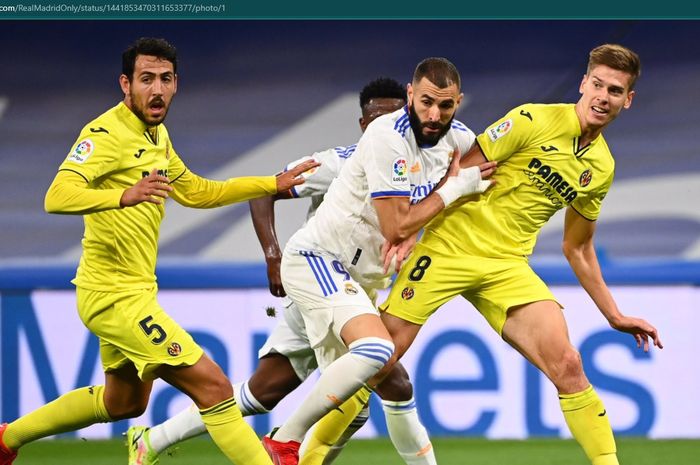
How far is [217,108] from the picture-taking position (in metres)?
9.23

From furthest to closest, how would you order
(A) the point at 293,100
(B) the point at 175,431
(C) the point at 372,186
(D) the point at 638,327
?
(A) the point at 293,100 < (B) the point at 175,431 < (D) the point at 638,327 < (C) the point at 372,186

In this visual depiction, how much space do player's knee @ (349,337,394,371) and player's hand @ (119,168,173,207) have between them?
930 mm

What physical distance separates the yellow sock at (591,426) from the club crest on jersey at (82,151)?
208 centimetres

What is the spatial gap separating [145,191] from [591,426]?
193cm

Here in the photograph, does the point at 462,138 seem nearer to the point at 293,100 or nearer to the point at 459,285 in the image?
the point at 459,285

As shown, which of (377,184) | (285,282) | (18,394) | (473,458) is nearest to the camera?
(377,184)

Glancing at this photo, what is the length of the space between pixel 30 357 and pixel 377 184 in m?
3.36

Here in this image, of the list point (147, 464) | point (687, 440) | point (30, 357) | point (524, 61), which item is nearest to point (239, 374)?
point (30, 357)

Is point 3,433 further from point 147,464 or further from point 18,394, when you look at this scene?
point 18,394

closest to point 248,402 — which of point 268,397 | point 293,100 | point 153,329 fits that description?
point 268,397

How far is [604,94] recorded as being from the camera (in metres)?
4.80

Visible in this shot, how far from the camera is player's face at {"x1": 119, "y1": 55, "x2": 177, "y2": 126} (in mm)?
4797

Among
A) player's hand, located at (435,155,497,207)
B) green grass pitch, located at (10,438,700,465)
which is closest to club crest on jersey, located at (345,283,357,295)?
player's hand, located at (435,155,497,207)

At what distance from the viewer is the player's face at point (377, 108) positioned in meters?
5.70
